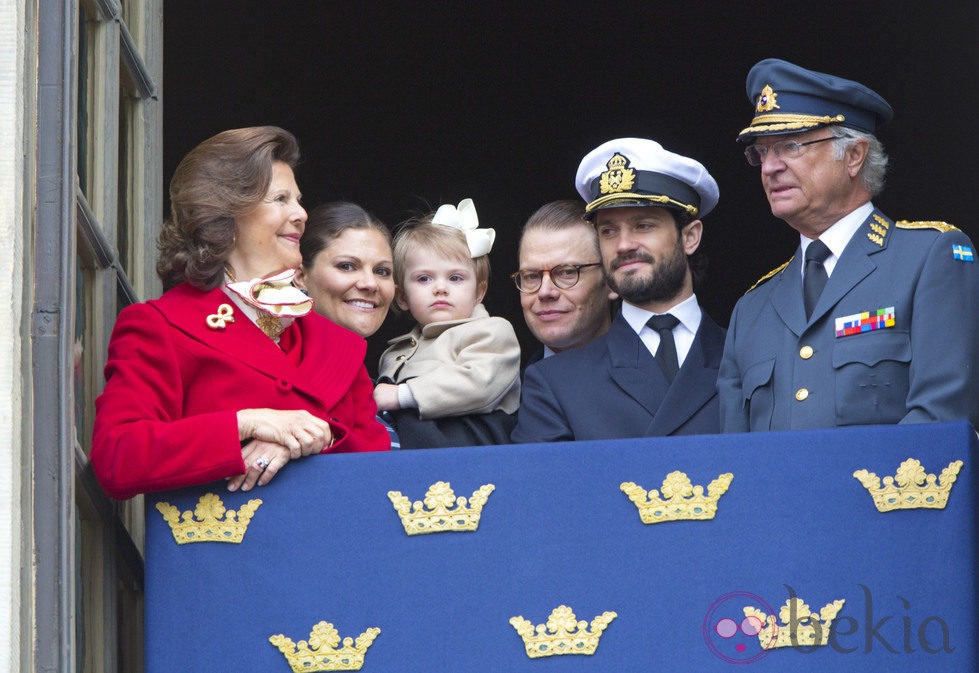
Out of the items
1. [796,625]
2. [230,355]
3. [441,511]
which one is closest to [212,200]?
[230,355]

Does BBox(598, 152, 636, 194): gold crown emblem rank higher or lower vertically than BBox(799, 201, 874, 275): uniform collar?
higher

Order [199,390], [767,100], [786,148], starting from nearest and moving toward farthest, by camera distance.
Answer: [199,390], [786,148], [767,100]

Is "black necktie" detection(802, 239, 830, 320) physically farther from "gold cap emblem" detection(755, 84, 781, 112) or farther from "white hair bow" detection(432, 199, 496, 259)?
"white hair bow" detection(432, 199, 496, 259)

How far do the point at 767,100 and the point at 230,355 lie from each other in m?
1.51

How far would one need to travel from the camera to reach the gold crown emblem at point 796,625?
11.8ft

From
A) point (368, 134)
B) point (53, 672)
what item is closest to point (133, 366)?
point (53, 672)

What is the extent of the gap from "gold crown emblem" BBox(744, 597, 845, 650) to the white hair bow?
5.16 feet

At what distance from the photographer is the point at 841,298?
4102 millimetres

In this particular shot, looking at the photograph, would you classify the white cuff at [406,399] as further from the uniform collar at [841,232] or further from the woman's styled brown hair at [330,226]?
the uniform collar at [841,232]

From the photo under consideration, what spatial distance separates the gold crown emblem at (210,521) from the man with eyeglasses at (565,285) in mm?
1406

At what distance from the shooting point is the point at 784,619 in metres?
3.63

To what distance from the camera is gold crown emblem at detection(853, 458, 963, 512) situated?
360 cm

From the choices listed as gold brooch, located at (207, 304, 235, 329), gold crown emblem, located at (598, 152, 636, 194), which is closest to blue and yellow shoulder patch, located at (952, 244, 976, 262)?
gold crown emblem, located at (598, 152, 636, 194)

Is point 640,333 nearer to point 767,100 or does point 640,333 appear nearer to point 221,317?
point 767,100
